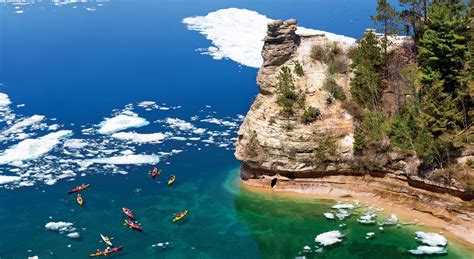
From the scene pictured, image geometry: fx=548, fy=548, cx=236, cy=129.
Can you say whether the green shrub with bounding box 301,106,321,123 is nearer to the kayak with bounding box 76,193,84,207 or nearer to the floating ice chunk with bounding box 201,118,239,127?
the floating ice chunk with bounding box 201,118,239,127

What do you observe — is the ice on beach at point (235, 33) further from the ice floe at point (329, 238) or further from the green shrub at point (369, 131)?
the ice floe at point (329, 238)

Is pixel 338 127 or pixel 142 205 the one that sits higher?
pixel 338 127

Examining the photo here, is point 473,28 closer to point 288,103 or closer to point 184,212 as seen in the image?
point 288,103

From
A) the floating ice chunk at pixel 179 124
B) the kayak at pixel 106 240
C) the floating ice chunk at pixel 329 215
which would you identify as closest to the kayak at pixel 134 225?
the kayak at pixel 106 240

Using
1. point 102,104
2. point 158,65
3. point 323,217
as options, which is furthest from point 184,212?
point 158,65

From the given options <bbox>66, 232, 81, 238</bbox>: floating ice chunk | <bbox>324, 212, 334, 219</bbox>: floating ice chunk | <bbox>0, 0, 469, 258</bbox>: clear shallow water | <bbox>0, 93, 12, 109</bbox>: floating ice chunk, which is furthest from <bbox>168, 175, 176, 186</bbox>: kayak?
<bbox>0, 93, 12, 109</bbox>: floating ice chunk

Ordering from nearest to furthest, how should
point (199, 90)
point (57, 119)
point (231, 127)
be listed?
point (231, 127)
point (57, 119)
point (199, 90)

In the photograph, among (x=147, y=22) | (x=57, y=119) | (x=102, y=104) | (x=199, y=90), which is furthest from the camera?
(x=147, y=22)

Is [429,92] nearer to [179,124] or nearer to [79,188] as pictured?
[79,188]
